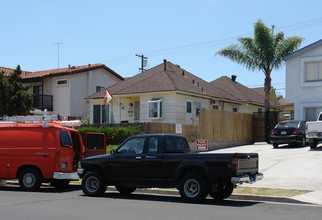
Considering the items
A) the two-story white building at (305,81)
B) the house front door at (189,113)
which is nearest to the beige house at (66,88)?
the house front door at (189,113)

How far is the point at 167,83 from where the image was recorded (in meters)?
29.6

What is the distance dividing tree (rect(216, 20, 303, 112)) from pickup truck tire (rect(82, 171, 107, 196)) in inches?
802

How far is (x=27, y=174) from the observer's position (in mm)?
14188

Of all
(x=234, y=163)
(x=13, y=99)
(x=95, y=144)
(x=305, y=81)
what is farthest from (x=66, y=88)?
(x=234, y=163)

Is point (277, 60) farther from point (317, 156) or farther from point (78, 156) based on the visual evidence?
point (78, 156)

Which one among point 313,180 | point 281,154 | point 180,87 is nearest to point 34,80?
point 180,87

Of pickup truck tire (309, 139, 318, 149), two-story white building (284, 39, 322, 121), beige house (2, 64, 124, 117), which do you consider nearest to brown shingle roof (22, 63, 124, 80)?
beige house (2, 64, 124, 117)

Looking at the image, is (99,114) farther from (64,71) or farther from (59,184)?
(59,184)

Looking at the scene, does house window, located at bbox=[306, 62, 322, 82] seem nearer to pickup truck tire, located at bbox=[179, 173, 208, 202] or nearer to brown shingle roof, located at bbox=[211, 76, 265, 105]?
brown shingle roof, located at bbox=[211, 76, 265, 105]

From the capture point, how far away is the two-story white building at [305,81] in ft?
89.7

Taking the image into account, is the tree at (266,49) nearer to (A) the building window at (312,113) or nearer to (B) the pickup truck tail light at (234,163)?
(A) the building window at (312,113)

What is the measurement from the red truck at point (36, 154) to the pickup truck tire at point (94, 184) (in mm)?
1303

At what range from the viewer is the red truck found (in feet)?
45.7

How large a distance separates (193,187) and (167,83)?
1861cm
